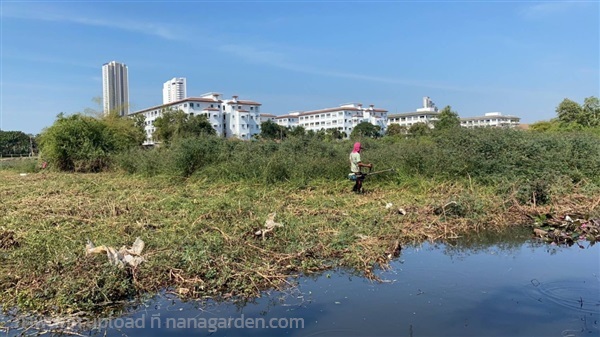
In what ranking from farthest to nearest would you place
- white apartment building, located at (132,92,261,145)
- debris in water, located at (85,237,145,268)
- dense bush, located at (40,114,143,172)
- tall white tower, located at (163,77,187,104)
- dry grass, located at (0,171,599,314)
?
1. tall white tower, located at (163,77,187,104)
2. white apartment building, located at (132,92,261,145)
3. dense bush, located at (40,114,143,172)
4. debris in water, located at (85,237,145,268)
5. dry grass, located at (0,171,599,314)

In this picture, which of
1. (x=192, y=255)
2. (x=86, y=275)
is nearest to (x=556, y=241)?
(x=192, y=255)

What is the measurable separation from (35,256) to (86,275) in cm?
127

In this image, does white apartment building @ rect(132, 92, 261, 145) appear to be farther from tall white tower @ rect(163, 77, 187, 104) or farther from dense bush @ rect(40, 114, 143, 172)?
dense bush @ rect(40, 114, 143, 172)

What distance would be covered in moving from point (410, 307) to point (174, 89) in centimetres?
11602

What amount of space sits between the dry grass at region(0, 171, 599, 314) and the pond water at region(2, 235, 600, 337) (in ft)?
1.03

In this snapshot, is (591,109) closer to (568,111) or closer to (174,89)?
(568,111)

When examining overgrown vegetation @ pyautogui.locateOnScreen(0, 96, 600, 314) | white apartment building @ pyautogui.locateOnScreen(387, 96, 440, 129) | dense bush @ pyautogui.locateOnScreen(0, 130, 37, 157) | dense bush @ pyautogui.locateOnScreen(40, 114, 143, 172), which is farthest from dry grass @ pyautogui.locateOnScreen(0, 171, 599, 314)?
white apartment building @ pyautogui.locateOnScreen(387, 96, 440, 129)

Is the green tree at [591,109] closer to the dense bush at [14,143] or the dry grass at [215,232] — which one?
the dry grass at [215,232]

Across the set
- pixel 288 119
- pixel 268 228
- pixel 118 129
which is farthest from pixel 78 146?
pixel 288 119

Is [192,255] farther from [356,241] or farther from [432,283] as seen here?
[432,283]

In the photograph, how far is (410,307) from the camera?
12.6 feet

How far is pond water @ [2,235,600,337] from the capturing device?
11.3ft

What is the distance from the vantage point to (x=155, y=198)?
9008mm

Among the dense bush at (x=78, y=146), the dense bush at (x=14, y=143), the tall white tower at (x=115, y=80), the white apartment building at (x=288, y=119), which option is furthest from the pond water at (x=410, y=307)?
the white apartment building at (x=288, y=119)
